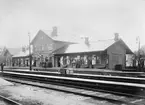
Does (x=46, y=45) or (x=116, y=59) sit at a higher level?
(x=46, y=45)

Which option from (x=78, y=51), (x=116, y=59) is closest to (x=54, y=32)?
(x=78, y=51)

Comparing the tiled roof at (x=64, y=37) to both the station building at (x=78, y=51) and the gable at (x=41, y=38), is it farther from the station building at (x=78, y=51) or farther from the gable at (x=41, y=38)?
the gable at (x=41, y=38)

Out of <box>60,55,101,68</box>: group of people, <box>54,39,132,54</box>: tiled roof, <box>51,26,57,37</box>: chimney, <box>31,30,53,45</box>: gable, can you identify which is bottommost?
<box>60,55,101,68</box>: group of people

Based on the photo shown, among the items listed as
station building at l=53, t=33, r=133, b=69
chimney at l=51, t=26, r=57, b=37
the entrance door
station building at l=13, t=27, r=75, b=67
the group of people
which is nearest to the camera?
station building at l=53, t=33, r=133, b=69

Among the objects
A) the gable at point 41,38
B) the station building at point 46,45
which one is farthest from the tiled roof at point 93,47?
the gable at point 41,38

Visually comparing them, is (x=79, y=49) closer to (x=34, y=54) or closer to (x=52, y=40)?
(x=52, y=40)

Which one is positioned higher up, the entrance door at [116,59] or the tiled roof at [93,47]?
A: the tiled roof at [93,47]

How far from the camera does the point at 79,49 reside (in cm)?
3300

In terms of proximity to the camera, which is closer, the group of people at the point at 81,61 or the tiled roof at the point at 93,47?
the tiled roof at the point at 93,47

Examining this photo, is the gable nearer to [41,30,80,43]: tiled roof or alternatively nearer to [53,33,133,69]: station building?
[41,30,80,43]: tiled roof

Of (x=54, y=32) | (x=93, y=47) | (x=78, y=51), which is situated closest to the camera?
(x=93, y=47)

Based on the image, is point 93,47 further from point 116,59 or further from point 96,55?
point 116,59

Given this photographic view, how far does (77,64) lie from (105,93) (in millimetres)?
20724

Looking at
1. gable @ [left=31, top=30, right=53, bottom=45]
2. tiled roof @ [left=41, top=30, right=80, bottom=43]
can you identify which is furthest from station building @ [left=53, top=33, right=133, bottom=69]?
gable @ [left=31, top=30, right=53, bottom=45]
